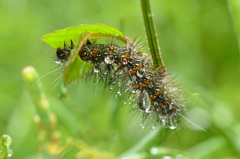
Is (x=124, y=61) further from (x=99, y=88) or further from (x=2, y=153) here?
(x=99, y=88)

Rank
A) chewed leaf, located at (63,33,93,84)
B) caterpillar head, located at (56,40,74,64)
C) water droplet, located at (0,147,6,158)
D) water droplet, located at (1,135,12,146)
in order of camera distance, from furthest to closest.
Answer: caterpillar head, located at (56,40,74,64) → water droplet, located at (0,147,6,158) → water droplet, located at (1,135,12,146) → chewed leaf, located at (63,33,93,84)

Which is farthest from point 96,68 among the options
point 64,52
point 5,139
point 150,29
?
point 5,139

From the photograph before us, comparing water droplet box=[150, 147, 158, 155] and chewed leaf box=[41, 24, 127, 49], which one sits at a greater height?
chewed leaf box=[41, 24, 127, 49]

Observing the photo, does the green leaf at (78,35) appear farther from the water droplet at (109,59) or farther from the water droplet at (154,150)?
the water droplet at (154,150)

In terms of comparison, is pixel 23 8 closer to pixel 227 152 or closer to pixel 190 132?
pixel 190 132

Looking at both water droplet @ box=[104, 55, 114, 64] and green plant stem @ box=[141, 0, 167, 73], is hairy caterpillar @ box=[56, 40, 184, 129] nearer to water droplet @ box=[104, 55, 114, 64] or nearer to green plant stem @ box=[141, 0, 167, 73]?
water droplet @ box=[104, 55, 114, 64]

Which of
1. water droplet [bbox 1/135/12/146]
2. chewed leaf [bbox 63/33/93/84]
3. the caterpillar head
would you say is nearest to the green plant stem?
chewed leaf [bbox 63/33/93/84]
